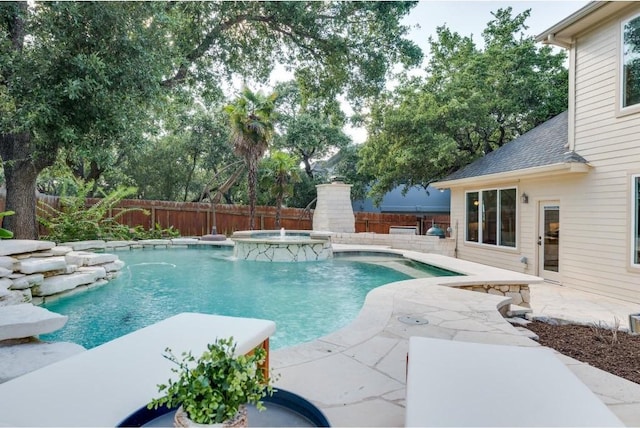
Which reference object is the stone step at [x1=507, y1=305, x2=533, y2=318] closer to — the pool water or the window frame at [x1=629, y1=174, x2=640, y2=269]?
the pool water

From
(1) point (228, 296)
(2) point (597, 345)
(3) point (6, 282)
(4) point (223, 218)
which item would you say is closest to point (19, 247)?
(3) point (6, 282)

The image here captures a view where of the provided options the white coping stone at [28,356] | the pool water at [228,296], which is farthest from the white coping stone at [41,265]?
the white coping stone at [28,356]

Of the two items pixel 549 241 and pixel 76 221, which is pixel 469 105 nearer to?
pixel 549 241

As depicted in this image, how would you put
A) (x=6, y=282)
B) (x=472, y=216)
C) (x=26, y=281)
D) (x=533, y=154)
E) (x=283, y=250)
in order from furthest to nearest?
(x=472, y=216), (x=283, y=250), (x=533, y=154), (x=26, y=281), (x=6, y=282)

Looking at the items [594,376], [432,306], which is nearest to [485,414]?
[594,376]

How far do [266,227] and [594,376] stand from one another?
15.0 meters

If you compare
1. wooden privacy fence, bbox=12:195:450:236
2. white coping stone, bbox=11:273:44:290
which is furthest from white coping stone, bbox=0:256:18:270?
wooden privacy fence, bbox=12:195:450:236

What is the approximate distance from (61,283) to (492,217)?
9.86 meters

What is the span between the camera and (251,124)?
13.7m

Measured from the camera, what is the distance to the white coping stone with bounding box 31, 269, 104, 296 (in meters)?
5.74

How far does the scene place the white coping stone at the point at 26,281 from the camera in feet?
17.0

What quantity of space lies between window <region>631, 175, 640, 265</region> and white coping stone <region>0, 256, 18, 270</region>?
976cm

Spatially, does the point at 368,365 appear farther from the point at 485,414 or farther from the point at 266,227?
the point at 266,227

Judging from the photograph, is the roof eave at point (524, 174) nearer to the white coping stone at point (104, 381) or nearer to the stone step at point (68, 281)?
the white coping stone at point (104, 381)
